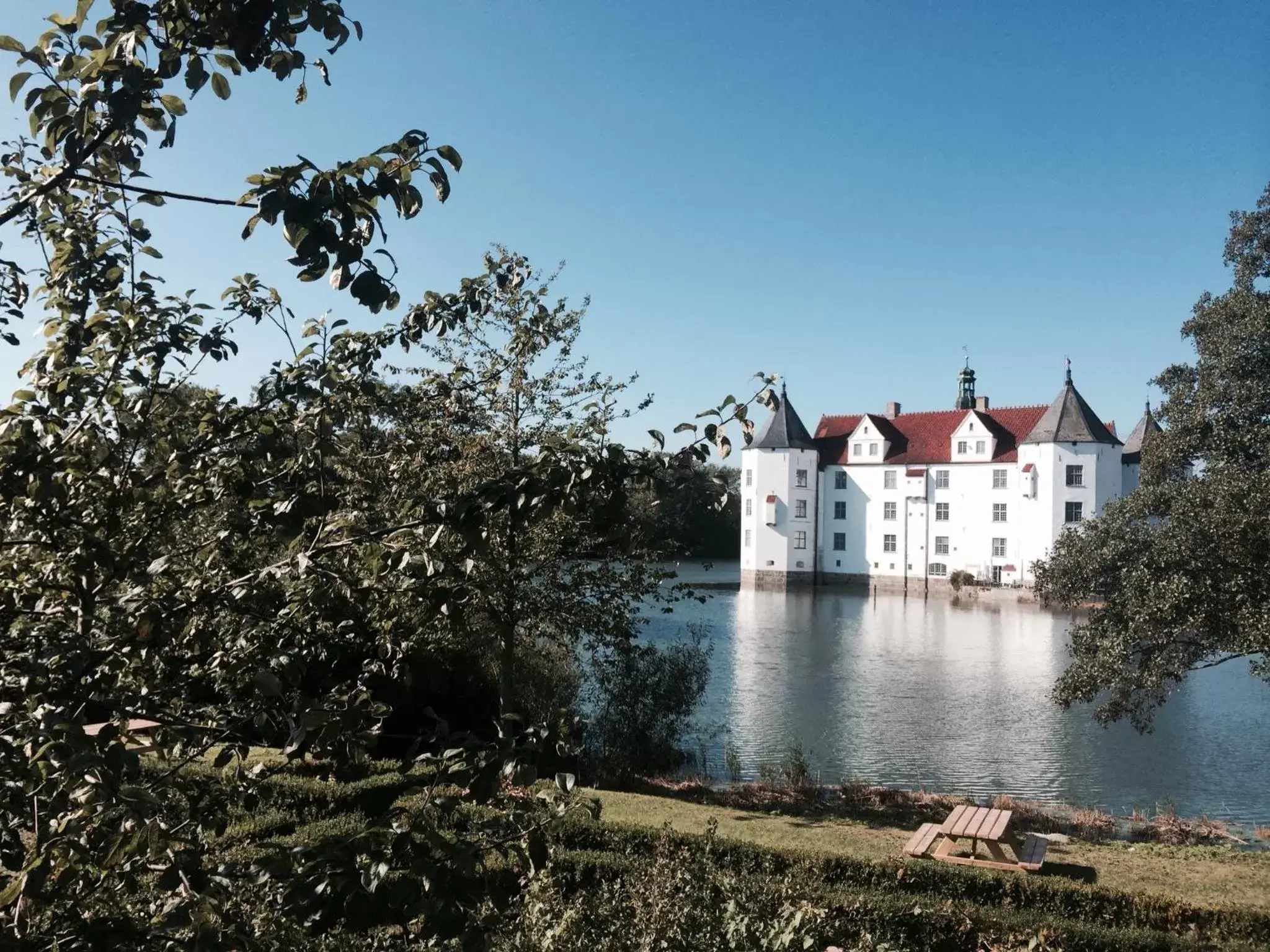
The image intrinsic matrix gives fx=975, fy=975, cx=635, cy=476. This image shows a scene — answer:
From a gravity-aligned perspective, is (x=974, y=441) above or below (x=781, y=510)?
above

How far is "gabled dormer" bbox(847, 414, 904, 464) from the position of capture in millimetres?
50125

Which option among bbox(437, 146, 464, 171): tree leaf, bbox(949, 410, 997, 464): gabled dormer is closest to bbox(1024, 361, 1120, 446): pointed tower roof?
bbox(949, 410, 997, 464): gabled dormer

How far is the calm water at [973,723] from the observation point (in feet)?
46.7

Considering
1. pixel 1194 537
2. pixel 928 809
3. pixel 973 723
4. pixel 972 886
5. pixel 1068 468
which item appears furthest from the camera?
pixel 1068 468

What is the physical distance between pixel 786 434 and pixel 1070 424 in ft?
43.8

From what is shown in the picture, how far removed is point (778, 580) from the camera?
49.9 metres

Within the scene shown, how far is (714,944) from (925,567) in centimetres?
4493

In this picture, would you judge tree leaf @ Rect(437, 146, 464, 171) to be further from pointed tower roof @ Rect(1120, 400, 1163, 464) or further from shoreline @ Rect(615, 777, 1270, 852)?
pointed tower roof @ Rect(1120, 400, 1163, 464)

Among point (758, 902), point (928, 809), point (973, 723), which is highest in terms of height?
point (758, 902)

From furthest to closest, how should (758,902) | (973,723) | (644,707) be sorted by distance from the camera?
(973,723)
(644,707)
(758,902)

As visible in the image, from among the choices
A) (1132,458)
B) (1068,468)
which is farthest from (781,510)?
(1132,458)

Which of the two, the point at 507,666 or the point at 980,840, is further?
the point at 507,666

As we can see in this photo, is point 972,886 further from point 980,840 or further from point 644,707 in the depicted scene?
point 644,707

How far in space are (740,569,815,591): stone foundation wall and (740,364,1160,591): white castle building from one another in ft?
0.22
